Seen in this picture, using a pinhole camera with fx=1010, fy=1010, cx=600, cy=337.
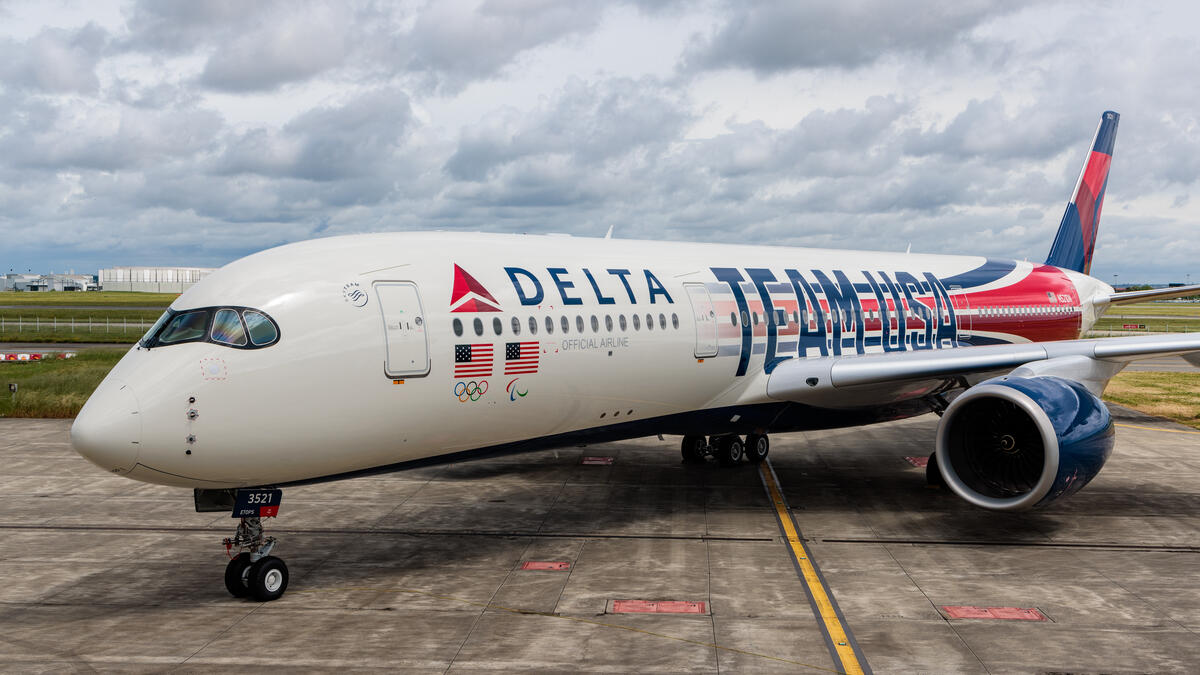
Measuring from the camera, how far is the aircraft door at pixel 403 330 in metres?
10.9

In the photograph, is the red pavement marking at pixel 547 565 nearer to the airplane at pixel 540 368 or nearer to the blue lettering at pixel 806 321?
the airplane at pixel 540 368

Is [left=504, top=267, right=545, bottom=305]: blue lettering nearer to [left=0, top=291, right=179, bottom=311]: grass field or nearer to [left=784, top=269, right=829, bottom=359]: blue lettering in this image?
[left=784, top=269, right=829, bottom=359]: blue lettering

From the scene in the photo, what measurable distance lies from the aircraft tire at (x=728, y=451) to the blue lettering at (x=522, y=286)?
8260mm

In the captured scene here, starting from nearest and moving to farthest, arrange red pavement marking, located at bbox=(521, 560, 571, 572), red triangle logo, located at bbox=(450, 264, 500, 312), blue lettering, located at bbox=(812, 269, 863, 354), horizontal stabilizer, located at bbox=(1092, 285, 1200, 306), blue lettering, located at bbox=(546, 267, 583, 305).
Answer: red triangle logo, located at bbox=(450, 264, 500, 312) → red pavement marking, located at bbox=(521, 560, 571, 572) → blue lettering, located at bbox=(546, 267, 583, 305) → blue lettering, located at bbox=(812, 269, 863, 354) → horizontal stabilizer, located at bbox=(1092, 285, 1200, 306)

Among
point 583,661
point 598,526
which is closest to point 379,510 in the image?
point 598,526

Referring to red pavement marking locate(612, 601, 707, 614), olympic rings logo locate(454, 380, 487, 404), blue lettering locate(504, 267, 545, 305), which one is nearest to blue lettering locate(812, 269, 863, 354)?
blue lettering locate(504, 267, 545, 305)

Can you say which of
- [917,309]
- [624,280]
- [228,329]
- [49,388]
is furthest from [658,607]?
[49,388]

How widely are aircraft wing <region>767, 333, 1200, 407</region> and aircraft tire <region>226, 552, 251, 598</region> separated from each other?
326 inches

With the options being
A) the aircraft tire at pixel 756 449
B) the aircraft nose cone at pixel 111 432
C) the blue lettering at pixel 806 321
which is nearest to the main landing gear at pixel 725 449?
the aircraft tire at pixel 756 449

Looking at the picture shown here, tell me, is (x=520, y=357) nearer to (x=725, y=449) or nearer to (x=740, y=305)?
(x=740, y=305)

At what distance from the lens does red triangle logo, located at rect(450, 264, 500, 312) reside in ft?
38.1

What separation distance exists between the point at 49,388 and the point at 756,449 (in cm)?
2117

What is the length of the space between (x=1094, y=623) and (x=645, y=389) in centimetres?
615

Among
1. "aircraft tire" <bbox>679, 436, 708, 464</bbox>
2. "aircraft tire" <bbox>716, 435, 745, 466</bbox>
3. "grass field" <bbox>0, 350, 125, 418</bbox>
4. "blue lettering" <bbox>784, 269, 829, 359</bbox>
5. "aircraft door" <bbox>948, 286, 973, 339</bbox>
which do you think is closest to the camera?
"blue lettering" <bbox>784, 269, 829, 359</bbox>
